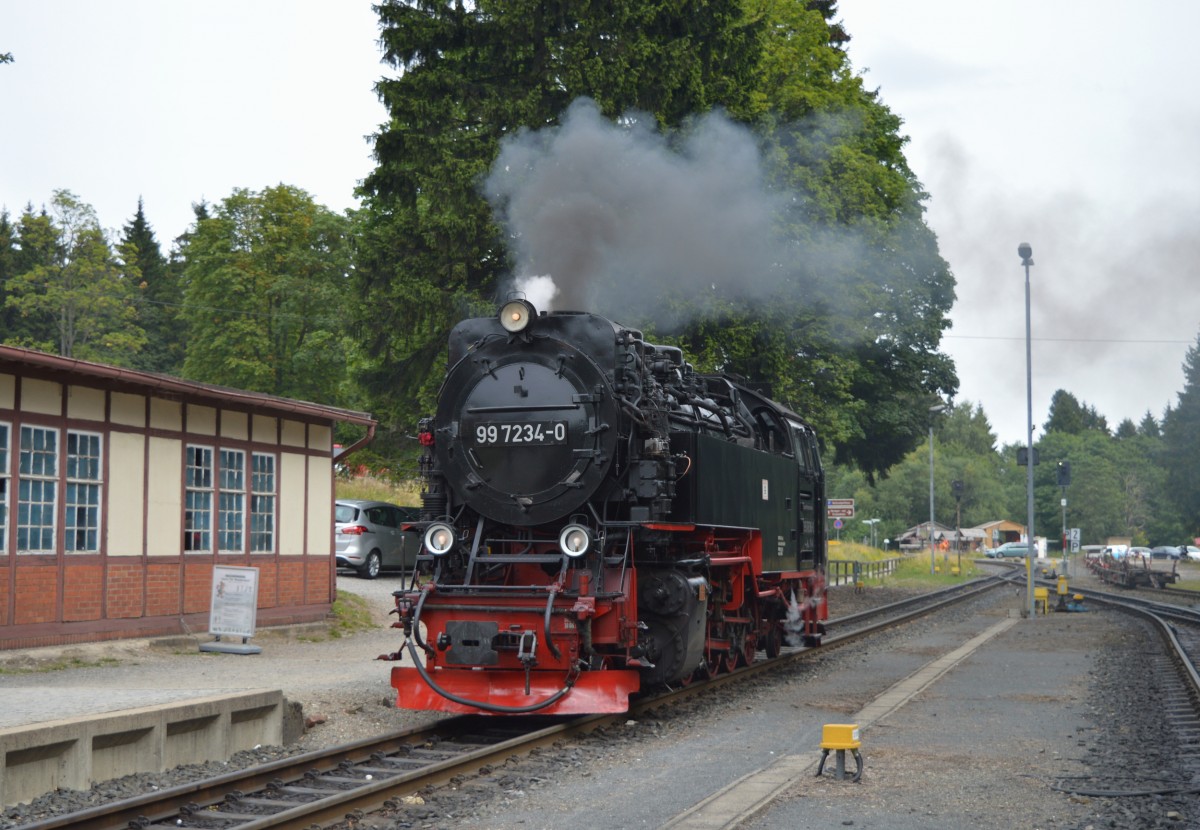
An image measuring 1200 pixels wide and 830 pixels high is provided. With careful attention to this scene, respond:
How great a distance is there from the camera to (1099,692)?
13094 millimetres

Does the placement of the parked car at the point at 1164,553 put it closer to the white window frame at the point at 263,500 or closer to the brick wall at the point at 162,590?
the white window frame at the point at 263,500

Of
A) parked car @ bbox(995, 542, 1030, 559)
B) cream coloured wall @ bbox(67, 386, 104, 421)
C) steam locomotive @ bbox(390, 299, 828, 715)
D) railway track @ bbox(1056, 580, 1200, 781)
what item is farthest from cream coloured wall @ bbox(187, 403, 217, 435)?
parked car @ bbox(995, 542, 1030, 559)

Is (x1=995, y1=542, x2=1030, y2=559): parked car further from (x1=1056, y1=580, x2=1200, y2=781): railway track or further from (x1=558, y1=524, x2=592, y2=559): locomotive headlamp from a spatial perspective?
(x1=558, y1=524, x2=592, y2=559): locomotive headlamp

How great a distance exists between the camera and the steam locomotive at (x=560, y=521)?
9797 millimetres

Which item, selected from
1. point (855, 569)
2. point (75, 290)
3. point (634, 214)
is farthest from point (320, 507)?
point (75, 290)

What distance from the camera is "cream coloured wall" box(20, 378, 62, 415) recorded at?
1334 centimetres

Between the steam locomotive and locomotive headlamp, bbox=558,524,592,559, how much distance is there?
19 mm

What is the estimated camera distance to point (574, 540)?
1006 centimetres

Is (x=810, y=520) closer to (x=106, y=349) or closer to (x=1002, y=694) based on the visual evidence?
(x=1002, y=694)

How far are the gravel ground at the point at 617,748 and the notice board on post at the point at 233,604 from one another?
327 mm

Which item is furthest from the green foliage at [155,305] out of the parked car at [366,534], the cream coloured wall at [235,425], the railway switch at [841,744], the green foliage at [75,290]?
the railway switch at [841,744]

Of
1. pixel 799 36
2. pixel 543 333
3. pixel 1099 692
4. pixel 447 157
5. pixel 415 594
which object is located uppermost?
pixel 799 36

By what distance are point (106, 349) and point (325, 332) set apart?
18.5 metres

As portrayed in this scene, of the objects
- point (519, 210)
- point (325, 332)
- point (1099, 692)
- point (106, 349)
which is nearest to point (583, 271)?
point (519, 210)
